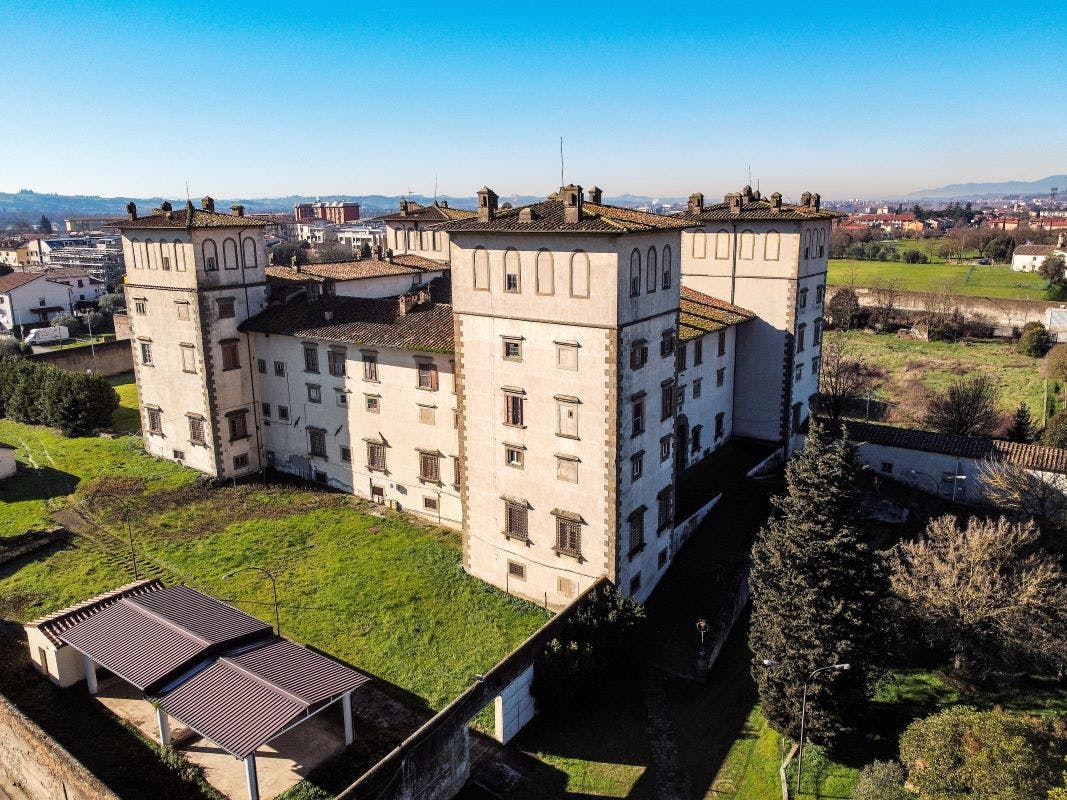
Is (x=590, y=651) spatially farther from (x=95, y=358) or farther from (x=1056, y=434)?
(x=95, y=358)

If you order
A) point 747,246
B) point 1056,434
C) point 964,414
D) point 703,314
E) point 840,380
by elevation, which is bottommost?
point 840,380

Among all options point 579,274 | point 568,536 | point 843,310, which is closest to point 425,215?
point 579,274

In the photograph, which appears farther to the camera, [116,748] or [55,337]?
[55,337]

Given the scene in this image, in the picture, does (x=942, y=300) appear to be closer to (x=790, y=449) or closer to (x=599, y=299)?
(x=790, y=449)

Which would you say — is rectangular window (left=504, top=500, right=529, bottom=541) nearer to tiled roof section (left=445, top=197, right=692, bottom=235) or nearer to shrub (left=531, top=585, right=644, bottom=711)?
shrub (left=531, top=585, right=644, bottom=711)


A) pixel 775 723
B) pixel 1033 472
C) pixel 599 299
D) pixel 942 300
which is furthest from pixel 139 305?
pixel 942 300

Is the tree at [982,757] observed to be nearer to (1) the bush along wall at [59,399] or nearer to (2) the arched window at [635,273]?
(2) the arched window at [635,273]

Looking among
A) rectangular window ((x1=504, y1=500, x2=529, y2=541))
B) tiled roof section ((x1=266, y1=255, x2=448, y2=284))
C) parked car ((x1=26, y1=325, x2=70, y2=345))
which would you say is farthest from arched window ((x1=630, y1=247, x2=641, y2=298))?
parked car ((x1=26, y1=325, x2=70, y2=345))
